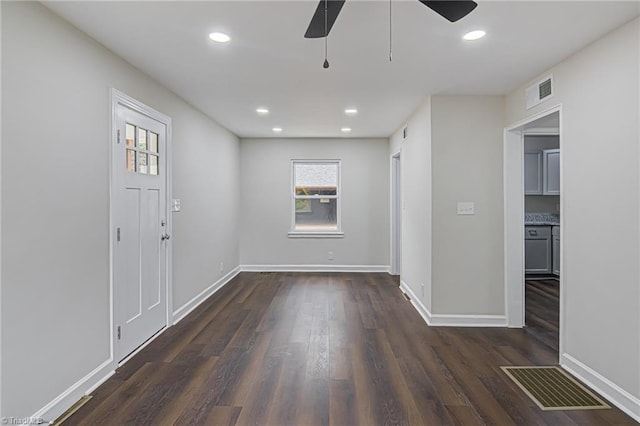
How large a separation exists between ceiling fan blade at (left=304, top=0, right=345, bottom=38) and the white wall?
15.5ft

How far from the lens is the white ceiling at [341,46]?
213 centimetres

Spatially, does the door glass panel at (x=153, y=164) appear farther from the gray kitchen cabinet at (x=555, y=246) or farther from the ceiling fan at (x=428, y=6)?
the gray kitchen cabinet at (x=555, y=246)

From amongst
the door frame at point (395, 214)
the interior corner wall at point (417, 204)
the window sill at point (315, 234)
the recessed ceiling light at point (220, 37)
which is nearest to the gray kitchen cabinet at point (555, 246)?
the door frame at point (395, 214)

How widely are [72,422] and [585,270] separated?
3652 mm

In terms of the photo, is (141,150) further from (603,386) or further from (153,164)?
(603,386)

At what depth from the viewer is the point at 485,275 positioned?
3842mm

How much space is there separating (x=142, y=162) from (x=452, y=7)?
2.82m

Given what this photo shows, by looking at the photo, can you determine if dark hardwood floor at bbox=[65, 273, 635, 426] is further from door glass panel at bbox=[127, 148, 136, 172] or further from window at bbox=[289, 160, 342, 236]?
window at bbox=[289, 160, 342, 236]

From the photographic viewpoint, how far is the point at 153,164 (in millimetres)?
3453

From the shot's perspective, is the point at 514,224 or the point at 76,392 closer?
the point at 76,392

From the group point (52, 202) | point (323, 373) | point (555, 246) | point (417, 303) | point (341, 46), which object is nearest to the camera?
point (52, 202)

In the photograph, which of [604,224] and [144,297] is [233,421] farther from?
[604,224]

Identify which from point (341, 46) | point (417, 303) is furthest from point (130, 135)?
point (417, 303)

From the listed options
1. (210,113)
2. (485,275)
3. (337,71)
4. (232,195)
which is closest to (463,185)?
(485,275)
